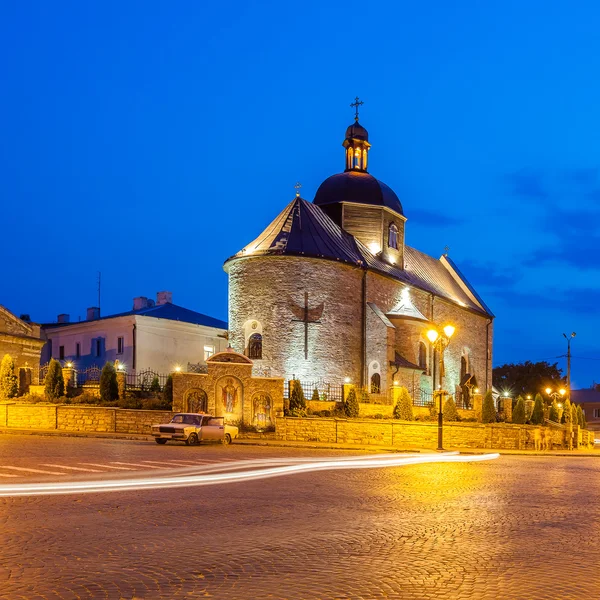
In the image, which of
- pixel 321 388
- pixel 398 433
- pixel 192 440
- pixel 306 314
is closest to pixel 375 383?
pixel 321 388

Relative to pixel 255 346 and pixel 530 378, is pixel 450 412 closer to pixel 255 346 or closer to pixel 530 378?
pixel 255 346

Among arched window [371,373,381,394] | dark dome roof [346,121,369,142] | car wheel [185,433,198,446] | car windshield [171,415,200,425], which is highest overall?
dark dome roof [346,121,369,142]

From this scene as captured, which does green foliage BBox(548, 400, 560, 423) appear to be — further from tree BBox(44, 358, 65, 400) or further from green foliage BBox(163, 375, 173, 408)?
tree BBox(44, 358, 65, 400)

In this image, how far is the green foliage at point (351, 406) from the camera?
34.4 metres

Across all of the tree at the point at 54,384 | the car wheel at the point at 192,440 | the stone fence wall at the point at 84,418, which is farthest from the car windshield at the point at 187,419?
the tree at the point at 54,384

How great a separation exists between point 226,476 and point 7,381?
78.9 ft

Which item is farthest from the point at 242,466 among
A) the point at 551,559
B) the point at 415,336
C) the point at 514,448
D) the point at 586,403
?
the point at 586,403

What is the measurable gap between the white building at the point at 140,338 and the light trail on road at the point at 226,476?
26.8m

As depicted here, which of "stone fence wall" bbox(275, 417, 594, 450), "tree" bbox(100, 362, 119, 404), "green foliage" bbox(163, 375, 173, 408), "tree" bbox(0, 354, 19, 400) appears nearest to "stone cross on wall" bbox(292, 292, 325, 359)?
"green foliage" bbox(163, 375, 173, 408)

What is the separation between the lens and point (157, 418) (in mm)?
31734

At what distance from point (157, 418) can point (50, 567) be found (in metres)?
24.4

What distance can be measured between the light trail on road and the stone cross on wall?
54.3 feet

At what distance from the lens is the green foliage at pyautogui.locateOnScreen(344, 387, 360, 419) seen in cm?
3444

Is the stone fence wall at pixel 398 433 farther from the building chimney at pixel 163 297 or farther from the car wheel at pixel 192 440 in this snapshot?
the building chimney at pixel 163 297
